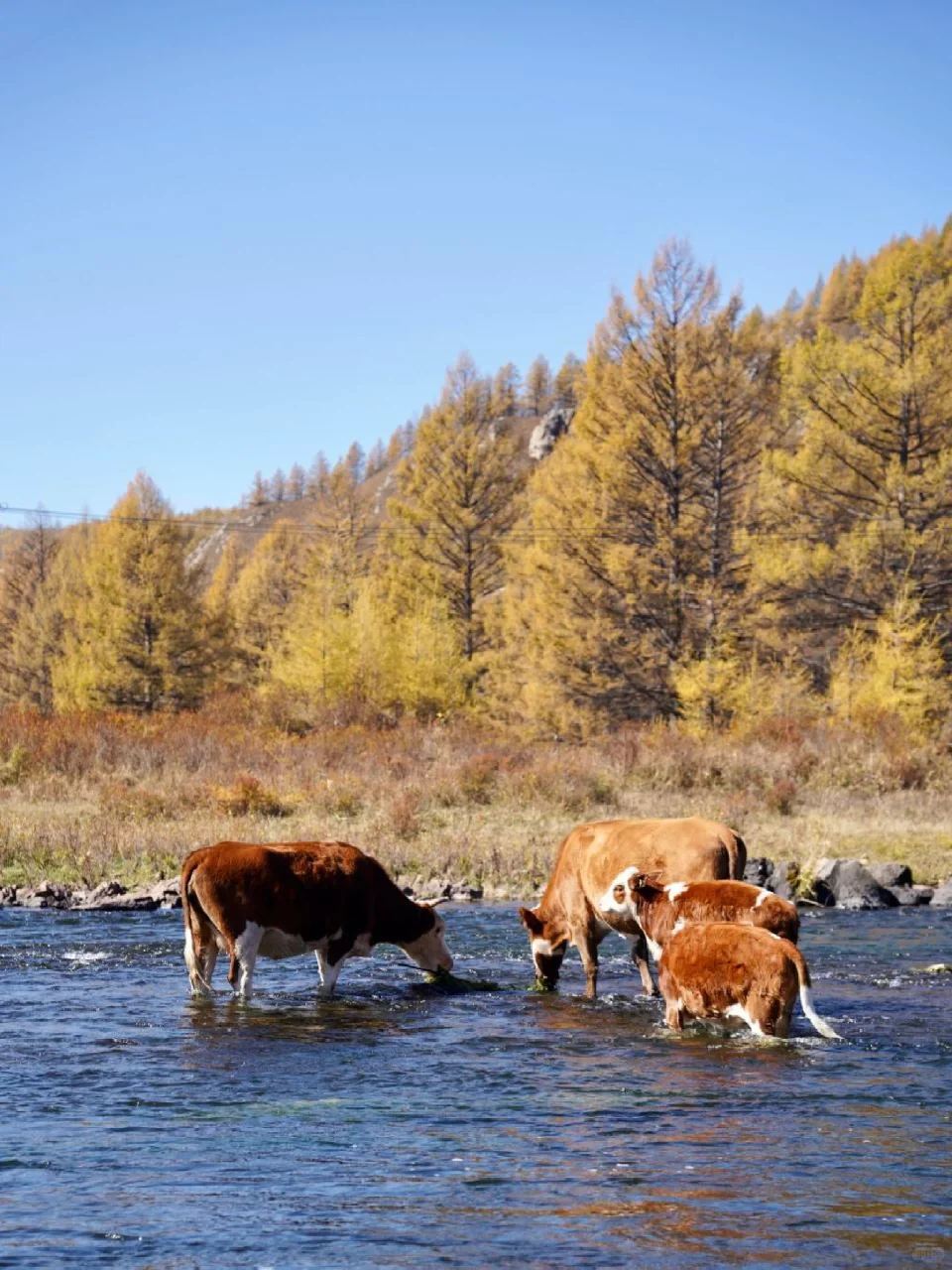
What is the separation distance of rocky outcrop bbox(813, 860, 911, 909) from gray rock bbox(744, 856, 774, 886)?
0.62m

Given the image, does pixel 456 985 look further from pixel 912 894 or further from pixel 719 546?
pixel 719 546

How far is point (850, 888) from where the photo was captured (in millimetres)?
17531

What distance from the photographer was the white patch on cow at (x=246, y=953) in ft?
36.6

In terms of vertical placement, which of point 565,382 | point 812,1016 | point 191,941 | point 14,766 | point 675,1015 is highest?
point 565,382

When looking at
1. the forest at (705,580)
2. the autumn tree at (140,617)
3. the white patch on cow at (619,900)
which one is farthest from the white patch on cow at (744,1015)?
the autumn tree at (140,617)

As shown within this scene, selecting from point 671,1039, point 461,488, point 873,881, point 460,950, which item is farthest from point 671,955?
point 461,488

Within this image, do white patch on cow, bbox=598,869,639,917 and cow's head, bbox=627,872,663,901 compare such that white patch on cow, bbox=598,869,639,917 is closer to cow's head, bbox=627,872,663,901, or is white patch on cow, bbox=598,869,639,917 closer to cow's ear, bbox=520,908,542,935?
cow's head, bbox=627,872,663,901

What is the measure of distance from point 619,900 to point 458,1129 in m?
4.25

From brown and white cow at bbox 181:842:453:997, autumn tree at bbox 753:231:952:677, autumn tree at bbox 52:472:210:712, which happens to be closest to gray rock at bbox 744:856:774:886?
brown and white cow at bbox 181:842:453:997

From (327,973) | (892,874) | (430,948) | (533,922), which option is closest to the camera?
(327,973)

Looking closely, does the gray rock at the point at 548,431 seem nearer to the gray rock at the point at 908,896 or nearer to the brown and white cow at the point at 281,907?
the gray rock at the point at 908,896

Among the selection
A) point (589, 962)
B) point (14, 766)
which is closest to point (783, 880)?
point (589, 962)

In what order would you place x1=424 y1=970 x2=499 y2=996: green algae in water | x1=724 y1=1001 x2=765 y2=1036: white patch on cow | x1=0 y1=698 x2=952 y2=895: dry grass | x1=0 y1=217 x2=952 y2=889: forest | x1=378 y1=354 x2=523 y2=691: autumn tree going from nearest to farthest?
x1=724 y1=1001 x2=765 y2=1036: white patch on cow
x1=424 y1=970 x2=499 y2=996: green algae in water
x1=0 y1=698 x2=952 y2=895: dry grass
x1=0 y1=217 x2=952 y2=889: forest
x1=378 y1=354 x2=523 y2=691: autumn tree

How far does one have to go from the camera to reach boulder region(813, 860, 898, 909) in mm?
17344
